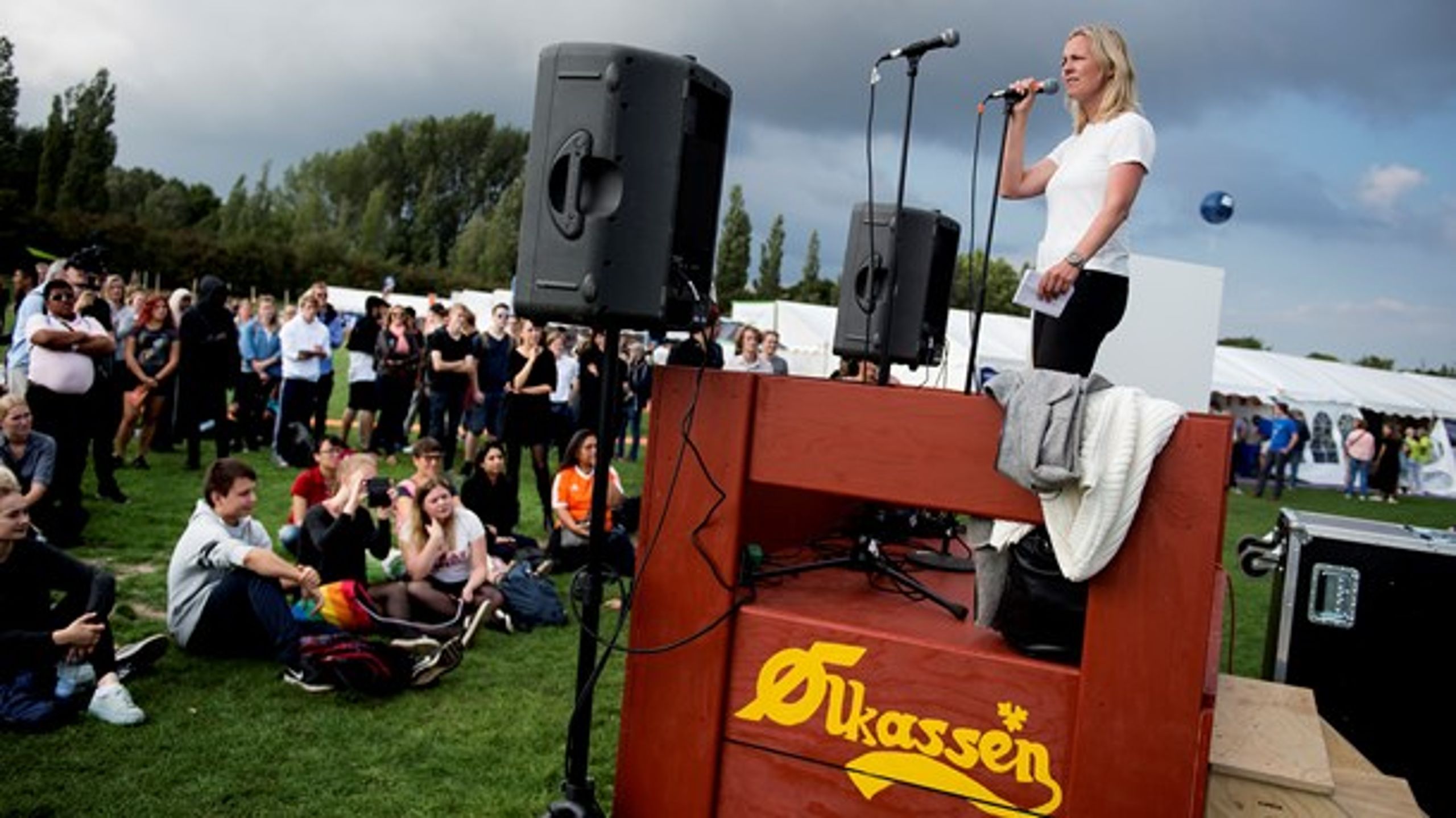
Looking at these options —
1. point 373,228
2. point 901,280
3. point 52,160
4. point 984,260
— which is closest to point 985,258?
point 984,260

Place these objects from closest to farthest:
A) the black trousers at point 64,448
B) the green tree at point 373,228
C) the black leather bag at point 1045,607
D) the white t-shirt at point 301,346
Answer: the black leather bag at point 1045,607
the black trousers at point 64,448
the white t-shirt at point 301,346
the green tree at point 373,228

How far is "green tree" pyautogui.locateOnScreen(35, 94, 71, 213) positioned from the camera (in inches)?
1831

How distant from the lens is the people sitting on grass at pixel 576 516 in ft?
22.9

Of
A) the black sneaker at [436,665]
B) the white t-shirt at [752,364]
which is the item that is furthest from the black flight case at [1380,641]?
the white t-shirt at [752,364]

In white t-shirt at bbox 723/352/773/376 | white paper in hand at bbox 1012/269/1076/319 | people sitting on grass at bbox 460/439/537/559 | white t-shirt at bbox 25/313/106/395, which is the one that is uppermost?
white paper in hand at bbox 1012/269/1076/319

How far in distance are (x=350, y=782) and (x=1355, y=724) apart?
3805mm

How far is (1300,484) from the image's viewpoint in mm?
23062

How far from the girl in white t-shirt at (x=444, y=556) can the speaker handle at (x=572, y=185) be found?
332 cm

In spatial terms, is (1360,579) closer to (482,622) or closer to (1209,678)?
(1209,678)

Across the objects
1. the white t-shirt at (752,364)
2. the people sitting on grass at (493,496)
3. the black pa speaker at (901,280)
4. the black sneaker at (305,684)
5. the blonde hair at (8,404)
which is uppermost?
the black pa speaker at (901,280)

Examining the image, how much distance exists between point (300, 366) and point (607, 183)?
27.2ft

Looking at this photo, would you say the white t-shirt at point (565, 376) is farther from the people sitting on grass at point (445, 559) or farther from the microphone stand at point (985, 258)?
the microphone stand at point (985, 258)

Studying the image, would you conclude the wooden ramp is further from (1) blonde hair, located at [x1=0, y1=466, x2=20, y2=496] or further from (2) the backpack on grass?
(1) blonde hair, located at [x1=0, y1=466, x2=20, y2=496]

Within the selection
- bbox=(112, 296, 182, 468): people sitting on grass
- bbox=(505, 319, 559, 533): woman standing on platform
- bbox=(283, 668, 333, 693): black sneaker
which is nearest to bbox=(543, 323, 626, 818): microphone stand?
bbox=(283, 668, 333, 693): black sneaker
